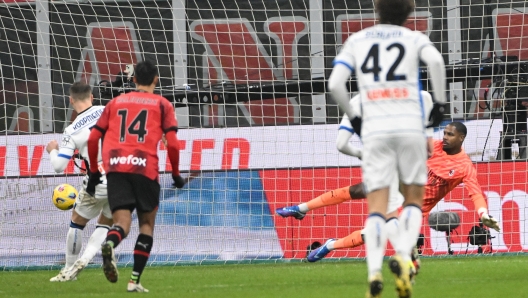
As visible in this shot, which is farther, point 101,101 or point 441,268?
point 101,101

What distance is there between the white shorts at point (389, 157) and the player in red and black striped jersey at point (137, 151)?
2042 mm

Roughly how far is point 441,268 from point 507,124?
3.75 meters

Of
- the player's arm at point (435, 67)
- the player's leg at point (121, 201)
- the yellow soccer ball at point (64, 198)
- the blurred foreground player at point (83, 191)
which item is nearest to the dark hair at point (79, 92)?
the blurred foreground player at point (83, 191)

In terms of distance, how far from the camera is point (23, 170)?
44.0 feet

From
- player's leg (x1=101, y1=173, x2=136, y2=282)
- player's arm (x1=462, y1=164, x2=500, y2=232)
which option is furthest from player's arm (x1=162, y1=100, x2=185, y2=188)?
player's arm (x1=462, y1=164, x2=500, y2=232)

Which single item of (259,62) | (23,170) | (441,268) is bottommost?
(441,268)

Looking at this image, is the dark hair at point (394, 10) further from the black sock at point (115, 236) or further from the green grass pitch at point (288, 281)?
the black sock at point (115, 236)

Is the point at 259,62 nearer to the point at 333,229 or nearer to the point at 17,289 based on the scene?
the point at 333,229

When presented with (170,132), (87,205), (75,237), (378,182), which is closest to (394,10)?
(378,182)

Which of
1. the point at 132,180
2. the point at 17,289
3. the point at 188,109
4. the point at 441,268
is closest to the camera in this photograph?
the point at 132,180

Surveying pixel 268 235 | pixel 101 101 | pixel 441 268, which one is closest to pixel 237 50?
pixel 101 101

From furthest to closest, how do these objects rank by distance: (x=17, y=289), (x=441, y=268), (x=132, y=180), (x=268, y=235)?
(x=268, y=235)
(x=441, y=268)
(x=17, y=289)
(x=132, y=180)

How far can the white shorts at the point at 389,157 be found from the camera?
6.32 metres

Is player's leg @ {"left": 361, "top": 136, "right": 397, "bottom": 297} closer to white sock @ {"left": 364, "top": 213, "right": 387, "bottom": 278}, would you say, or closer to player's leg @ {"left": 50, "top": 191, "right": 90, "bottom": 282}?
white sock @ {"left": 364, "top": 213, "right": 387, "bottom": 278}
